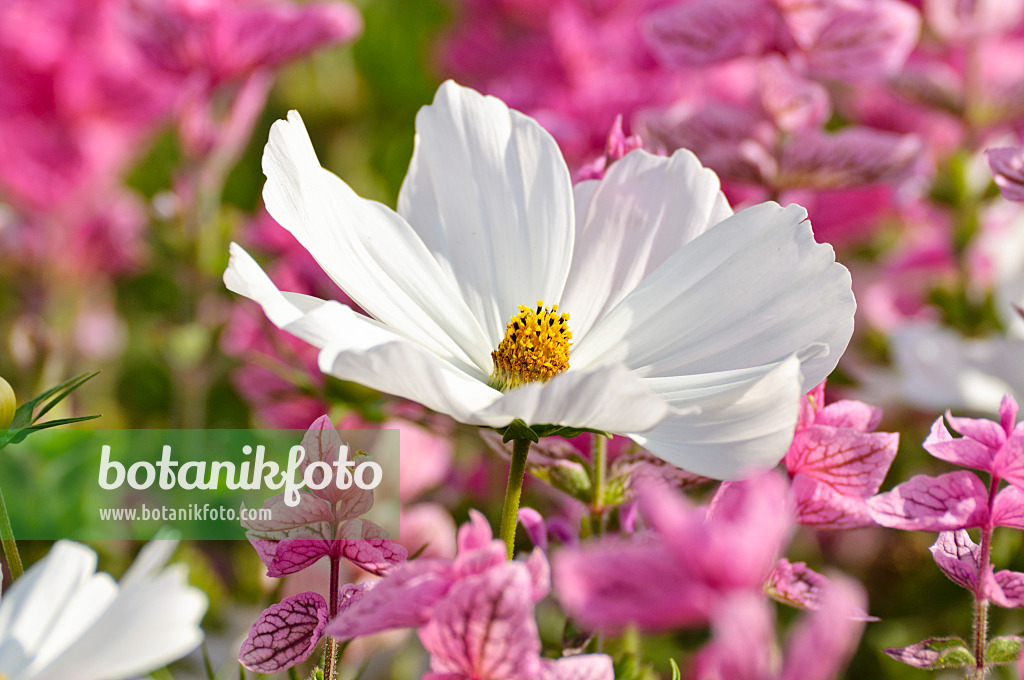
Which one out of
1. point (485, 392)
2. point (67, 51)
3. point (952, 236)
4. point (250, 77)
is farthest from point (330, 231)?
point (67, 51)

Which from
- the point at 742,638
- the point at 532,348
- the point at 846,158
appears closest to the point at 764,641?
the point at 742,638

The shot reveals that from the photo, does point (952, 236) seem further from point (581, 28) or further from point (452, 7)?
point (452, 7)

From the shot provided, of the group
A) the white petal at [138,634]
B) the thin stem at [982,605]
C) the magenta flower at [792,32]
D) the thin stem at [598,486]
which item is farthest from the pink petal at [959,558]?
the magenta flower at [792,32]

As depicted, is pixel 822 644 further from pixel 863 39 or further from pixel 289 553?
pixel 863 39

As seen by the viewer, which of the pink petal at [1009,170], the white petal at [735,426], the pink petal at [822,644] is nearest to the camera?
the pink petal at [822,644]

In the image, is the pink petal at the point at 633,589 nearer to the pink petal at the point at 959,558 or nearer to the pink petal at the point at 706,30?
the pink petal at the point at 959,558

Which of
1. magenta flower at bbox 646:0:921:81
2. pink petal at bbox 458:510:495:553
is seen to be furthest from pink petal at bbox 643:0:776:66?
pink petal at bbox 458:510:495:553
